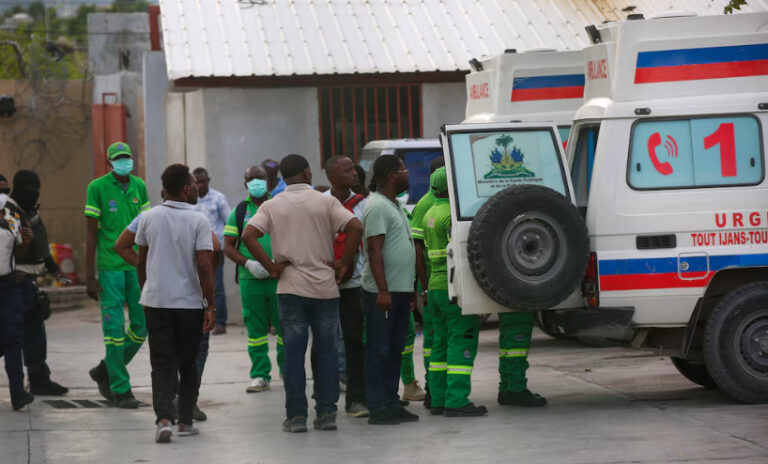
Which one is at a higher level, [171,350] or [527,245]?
[527,245]

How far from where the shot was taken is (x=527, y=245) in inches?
336

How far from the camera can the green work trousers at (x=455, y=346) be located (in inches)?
345

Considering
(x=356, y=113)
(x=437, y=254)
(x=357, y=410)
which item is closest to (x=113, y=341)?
(x=357, y=410)

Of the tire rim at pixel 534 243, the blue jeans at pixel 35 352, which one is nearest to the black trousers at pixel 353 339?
the tire rim at pixel 534 243

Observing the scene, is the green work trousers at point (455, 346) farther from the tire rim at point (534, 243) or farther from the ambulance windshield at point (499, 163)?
the ambulance windshield at point (499, 163)

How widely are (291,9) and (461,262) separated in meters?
9.91

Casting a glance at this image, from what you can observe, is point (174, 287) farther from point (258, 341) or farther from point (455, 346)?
point (258, 341)

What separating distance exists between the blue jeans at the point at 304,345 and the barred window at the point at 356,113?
8.61 meters

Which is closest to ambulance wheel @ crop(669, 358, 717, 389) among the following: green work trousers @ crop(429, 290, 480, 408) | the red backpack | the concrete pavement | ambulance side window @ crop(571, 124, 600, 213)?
the concrete pavement

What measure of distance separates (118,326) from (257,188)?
6.21 feet

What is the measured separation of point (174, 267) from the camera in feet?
26.8

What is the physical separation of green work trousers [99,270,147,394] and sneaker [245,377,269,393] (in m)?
1.14

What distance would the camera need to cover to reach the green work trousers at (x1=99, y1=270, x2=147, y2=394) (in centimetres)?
960

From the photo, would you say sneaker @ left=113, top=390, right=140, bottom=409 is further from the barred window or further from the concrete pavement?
the barred window
